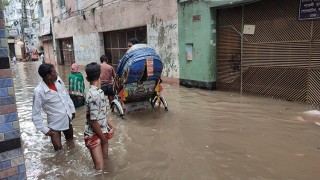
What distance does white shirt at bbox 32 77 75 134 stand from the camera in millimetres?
4246

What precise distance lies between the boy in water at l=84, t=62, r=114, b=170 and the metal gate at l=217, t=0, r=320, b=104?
5.64 meters

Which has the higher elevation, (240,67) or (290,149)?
(240,67)

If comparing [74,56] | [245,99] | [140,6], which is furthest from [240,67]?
[74,56]

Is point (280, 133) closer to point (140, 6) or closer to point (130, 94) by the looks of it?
point (130, 94)

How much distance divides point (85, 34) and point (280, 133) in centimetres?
1624

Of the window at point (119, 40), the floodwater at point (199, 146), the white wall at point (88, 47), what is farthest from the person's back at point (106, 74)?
the white wall at point (88, 47)

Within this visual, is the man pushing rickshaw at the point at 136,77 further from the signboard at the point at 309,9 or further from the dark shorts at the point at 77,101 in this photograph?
the signboard at the point at 309,9

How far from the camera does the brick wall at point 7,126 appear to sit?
7.30 ft

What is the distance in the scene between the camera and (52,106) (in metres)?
4.45

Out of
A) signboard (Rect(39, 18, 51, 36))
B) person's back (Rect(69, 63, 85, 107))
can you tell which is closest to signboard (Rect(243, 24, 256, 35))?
person's back (Rect(69, 63, 85, 107))

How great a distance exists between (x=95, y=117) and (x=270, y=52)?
6069 mm

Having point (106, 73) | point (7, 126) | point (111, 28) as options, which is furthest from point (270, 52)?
point (111, 28)

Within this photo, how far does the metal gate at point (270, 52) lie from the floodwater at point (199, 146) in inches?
27.3

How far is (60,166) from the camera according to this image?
13.9 ft
